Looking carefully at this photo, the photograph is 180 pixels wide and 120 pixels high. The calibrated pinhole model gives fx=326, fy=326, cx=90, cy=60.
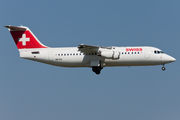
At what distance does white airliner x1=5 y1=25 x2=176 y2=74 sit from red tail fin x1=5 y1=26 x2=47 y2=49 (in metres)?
0.11

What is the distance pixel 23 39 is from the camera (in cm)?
3562

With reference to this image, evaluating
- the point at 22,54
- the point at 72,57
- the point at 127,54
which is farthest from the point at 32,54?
the point at 127,54

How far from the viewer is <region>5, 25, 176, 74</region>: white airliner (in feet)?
108

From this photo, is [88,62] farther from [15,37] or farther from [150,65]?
[15,37]

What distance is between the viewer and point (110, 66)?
112 ft

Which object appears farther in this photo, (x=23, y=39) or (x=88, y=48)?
(x=23, y=39)

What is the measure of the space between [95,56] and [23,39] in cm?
832

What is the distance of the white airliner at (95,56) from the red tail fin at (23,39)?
0.37 ft

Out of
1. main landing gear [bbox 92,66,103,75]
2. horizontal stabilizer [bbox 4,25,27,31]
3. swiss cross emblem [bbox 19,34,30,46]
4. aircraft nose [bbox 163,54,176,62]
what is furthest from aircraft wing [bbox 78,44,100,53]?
horizontal stabilizer [bbox 4,25,27,31]

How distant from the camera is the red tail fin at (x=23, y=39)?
35375 mm

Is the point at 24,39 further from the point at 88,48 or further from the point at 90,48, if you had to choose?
the point at 90,48

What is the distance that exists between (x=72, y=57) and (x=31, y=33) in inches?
230

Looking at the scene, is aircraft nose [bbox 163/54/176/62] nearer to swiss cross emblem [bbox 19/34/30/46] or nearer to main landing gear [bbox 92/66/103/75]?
main landing gear [bbox 92/66/103/75]

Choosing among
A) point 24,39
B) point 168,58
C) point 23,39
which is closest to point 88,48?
point 24,39
